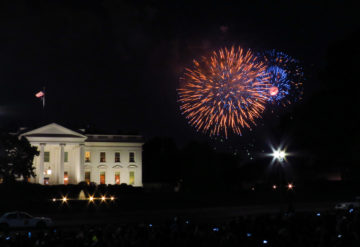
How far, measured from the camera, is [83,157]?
68.1 m

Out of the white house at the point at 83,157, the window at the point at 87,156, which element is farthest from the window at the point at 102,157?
the window at the point at 87,156

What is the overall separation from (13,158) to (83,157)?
1985cm

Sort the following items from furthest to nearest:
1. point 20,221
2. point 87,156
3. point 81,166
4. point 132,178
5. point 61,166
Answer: point 132,178, point 87,156, point 81,166, point 61,166, point 20,221

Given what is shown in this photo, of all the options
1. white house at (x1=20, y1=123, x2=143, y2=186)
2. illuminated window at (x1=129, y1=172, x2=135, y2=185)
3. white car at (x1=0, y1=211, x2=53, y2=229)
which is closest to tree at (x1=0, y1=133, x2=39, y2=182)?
white house at (x1=20, y1=123, x2=143, y2=186)

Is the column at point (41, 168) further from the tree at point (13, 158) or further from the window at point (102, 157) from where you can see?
the tree at point (13, 158)

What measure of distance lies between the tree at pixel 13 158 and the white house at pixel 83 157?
1569 cm

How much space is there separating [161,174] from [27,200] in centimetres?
3685

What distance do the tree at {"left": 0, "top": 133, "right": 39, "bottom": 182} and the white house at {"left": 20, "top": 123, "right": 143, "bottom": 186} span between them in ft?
51.5

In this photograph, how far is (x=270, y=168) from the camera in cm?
8581

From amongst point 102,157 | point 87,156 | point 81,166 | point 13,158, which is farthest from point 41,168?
point 13,158

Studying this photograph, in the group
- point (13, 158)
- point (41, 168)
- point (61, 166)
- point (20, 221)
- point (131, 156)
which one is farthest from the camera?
point (131, 156)

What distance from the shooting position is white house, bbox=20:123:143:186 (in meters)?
66.1

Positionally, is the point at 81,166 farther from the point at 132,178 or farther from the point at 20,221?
the point at 20,221

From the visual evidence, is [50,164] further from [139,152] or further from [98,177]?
[139,152]
